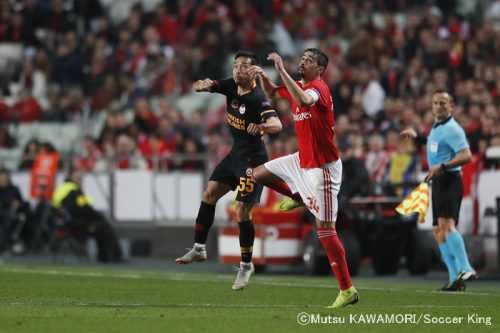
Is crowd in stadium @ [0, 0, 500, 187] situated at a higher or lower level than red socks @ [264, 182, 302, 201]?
higher

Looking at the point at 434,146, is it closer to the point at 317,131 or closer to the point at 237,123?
the point at 237,123

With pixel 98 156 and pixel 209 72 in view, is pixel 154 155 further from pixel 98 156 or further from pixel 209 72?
pixel 209 72

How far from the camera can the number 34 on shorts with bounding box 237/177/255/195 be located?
14109mm

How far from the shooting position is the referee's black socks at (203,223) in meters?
14.3

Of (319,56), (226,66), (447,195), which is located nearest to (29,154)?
(226,66)

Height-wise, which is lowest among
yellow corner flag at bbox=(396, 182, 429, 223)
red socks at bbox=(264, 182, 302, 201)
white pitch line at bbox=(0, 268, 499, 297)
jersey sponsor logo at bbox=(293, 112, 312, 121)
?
white pitch line at bbox=(0, 268, 499, 297)

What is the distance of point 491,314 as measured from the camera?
11906 mm

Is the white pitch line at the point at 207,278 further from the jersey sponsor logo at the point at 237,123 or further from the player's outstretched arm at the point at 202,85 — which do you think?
the player's outstretched arm at the point at 202,85

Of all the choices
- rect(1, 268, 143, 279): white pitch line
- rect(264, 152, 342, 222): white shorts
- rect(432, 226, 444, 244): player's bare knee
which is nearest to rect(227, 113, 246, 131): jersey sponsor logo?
rect(264, 152, 342, 222): white shorts

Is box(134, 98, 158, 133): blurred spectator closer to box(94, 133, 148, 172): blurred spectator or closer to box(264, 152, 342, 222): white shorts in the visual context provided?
box(94, 133, 148, 172): blurred spectator

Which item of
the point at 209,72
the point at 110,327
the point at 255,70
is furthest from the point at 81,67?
the point at 110,327

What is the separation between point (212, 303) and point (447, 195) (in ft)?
13.3

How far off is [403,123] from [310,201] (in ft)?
30.9

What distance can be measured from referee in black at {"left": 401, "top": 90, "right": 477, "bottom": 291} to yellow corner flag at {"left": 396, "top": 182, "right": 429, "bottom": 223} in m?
0.23
